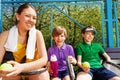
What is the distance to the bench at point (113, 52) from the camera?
5113 mm

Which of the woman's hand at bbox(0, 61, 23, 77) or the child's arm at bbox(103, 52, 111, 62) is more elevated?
the woman's hand at bbox(0, 61, 23, 77)

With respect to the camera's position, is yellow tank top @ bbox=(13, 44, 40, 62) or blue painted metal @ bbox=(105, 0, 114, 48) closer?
yellow tank top @ bbox=(13, 44, 40, 62)

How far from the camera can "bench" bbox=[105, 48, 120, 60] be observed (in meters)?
5.11

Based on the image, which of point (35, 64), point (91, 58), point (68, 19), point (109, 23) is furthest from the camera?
point (68, 19)

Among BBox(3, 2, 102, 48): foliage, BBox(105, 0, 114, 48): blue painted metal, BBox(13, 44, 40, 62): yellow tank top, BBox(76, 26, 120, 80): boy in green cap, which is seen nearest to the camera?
BBox(13, 44, 40, 62): yellow tank top

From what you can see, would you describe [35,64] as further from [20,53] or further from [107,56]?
[107,56]

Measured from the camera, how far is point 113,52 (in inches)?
204

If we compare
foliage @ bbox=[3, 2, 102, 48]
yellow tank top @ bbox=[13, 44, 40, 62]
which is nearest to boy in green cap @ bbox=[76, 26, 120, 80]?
foliage @ bbox=[3, 2, 102, 48]

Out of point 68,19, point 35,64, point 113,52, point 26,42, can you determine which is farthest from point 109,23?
point 35,64

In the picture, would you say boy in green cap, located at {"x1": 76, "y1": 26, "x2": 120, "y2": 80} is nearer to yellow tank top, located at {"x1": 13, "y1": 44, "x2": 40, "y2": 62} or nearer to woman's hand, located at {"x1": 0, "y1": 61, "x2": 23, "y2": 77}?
yellow tank top, located at {"x1": 13, "y1": 44, "x2": 40, "y2": 62}

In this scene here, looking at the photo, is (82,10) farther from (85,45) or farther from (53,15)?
(85,45)

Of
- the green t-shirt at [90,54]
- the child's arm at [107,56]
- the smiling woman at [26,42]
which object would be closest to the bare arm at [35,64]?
the smiling woman at [26,42]

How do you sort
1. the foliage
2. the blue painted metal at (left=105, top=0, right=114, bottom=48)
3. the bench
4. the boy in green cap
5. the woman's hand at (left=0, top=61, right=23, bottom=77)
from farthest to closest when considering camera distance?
the foliage < the blue painted metal at (left=105, top=0, right=114, bottom=48) < the bench < the boy in green cap < the woman's hand at (left=0, top=61, right=23, bottom=77)

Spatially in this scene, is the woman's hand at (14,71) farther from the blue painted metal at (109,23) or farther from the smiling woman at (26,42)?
the blue painted metal at (109,23)
